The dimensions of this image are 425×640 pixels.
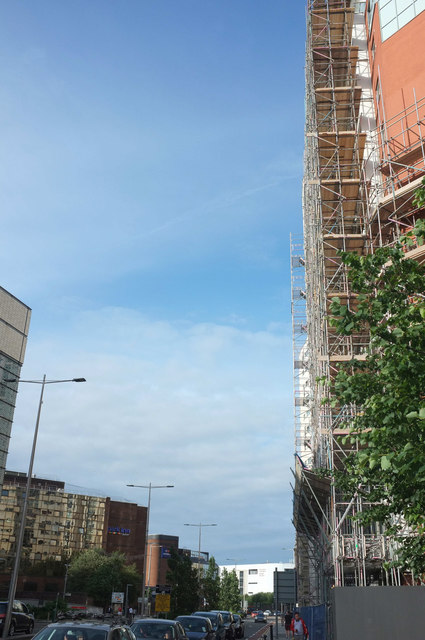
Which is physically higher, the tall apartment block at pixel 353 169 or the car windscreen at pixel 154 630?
the tall apartment block at pixel 353 169

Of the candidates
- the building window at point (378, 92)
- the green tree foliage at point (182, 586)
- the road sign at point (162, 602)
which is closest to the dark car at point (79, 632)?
the road sign at point (162, 602)

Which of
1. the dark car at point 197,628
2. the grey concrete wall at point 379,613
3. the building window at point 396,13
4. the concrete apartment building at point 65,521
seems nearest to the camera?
the grey concrete wall at point 379,613

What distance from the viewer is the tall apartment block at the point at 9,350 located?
88312mm

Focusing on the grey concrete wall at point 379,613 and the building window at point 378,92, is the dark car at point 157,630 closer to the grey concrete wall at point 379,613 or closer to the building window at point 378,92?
the grey concrete wall at point 379,613

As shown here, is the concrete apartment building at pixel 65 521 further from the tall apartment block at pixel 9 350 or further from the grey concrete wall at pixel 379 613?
the grey concrete wall at pixel 379 613

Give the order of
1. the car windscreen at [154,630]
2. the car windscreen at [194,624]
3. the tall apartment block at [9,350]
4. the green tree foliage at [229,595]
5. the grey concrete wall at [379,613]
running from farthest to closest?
the green tree foliage at [229,595]
the tall apartment block at [9,350]
the car windscreen at [194,624]
the car windscreen at [154,630]
the grey concrete wall at [379,613]

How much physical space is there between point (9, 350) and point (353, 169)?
225 ft

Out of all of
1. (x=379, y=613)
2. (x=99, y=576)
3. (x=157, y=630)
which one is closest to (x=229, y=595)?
(x=99, y=576)

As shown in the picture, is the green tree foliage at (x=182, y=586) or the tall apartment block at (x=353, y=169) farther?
the green tree foliage at (x=182, y=586)

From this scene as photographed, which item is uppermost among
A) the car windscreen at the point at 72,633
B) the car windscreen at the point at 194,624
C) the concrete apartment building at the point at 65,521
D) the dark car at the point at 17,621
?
the concrete apartment building at the point at 65,521

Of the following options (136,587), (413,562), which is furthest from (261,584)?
(413,562)

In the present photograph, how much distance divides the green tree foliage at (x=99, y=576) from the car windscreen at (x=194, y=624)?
258 ft

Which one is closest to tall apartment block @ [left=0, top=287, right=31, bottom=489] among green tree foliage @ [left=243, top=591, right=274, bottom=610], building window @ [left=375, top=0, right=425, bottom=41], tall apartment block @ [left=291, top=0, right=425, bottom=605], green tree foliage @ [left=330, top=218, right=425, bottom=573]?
tall apartment block @ [left=291, top=0, right=425, bottom=605]

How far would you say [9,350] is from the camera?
92.6 metres
